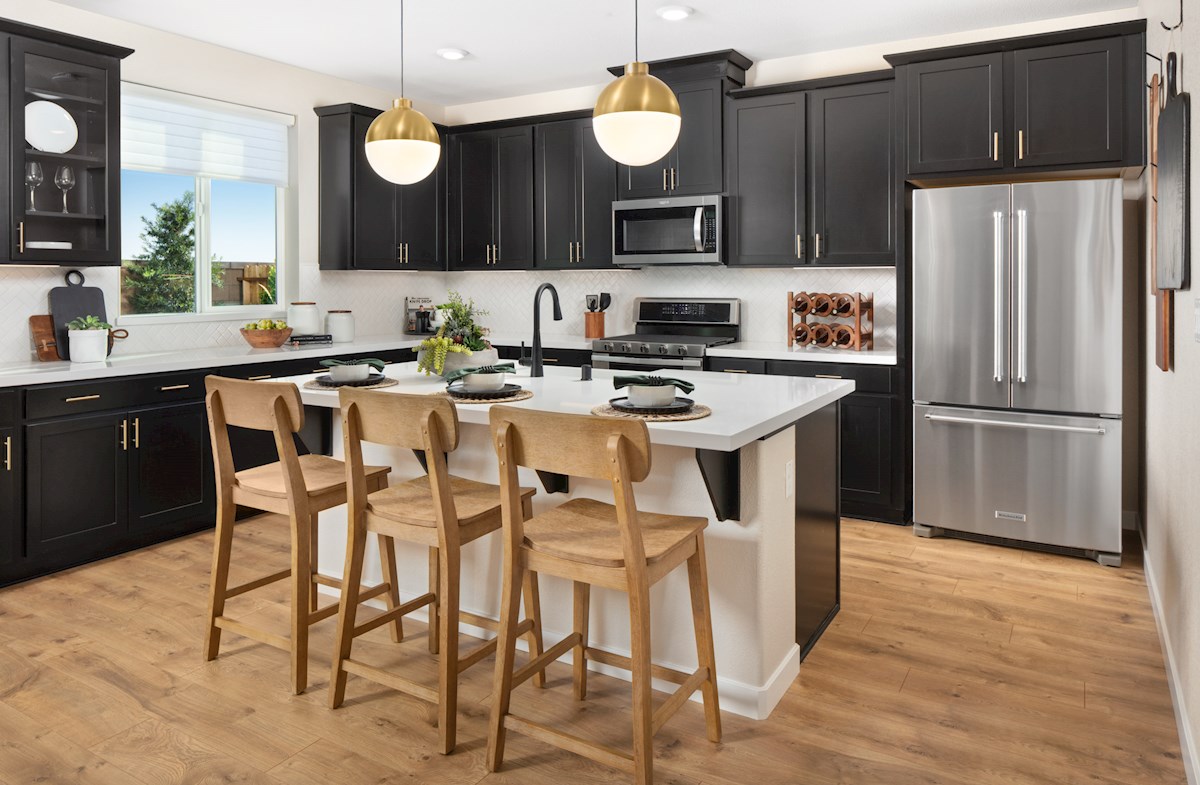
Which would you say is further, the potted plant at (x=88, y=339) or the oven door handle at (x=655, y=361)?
the oven door handle at (x=655, y=361)

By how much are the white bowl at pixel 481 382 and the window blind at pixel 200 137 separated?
9.94 ft

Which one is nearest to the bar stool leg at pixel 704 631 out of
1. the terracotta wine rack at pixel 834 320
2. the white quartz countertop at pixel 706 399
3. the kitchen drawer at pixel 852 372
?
the white quartz countertop at pixel 706 399

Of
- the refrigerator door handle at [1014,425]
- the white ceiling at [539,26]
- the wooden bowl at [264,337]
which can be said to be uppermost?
the white ceiling at [539,26]

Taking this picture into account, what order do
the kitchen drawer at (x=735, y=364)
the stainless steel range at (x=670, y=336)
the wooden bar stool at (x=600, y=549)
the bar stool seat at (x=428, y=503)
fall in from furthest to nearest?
1. the stainless steel range at (x=670, y=336)
2. the kitchen drawer at (x=735, y=364)
3. the bar stool seat at (x=428, y=503)
4. the wooden bar stool at (x=600, y=549)

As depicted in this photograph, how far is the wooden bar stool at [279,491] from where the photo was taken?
104 inches

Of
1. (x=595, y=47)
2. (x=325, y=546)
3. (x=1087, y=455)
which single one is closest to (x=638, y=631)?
(x=325, y=546)

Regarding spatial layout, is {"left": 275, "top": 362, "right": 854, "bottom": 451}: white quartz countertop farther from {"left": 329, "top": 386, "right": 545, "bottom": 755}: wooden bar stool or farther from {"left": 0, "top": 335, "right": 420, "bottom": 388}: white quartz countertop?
{"left": 0, "top": 335, "right": 420, "bottom": 388}: white quartz countertop

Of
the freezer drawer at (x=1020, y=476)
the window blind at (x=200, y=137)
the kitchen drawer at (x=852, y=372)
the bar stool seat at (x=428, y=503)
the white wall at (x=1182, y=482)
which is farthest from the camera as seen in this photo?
the window blind at (x=200, y=137)

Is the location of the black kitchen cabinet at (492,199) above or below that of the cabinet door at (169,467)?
above

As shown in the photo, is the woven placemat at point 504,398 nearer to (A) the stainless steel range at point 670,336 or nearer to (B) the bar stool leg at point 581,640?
(B) the bar stool leg at point 581,640

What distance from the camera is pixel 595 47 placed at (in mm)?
5012

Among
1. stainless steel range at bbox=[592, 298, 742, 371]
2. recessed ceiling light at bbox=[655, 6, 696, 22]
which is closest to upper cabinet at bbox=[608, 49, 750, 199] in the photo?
recessed ceiling light at bbox=[655, 6, 696, 22]

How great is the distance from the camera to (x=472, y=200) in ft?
20.7

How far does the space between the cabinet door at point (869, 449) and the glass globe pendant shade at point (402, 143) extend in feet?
8.50
